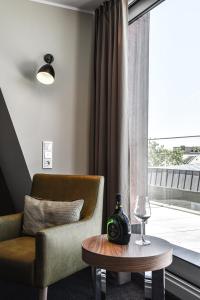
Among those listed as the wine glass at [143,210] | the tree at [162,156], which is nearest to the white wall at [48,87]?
the tree at [162,156]

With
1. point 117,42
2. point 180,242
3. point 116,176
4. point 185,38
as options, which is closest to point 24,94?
point 117,42

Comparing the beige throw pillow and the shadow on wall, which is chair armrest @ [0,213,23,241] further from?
the shadow on wall

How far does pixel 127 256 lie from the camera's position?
151cm

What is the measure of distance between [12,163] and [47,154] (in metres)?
0.46

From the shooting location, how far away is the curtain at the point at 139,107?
2441 millimetres

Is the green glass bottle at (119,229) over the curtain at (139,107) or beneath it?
beneath

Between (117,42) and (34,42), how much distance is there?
74cm

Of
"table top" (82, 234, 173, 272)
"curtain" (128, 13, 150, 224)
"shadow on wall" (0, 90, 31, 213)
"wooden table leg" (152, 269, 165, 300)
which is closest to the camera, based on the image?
"table top" (82, 234, 173, 272)

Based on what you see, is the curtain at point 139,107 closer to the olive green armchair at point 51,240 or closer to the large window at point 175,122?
the large window at point 175,122

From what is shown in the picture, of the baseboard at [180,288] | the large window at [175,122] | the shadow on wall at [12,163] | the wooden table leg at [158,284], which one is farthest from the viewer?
the shadow on wall at [12,163]

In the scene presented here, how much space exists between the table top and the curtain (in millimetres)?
811

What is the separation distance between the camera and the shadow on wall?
2.70 metres

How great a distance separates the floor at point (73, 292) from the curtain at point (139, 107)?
527 mm

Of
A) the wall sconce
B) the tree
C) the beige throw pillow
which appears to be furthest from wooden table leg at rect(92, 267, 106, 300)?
the wall sconce
